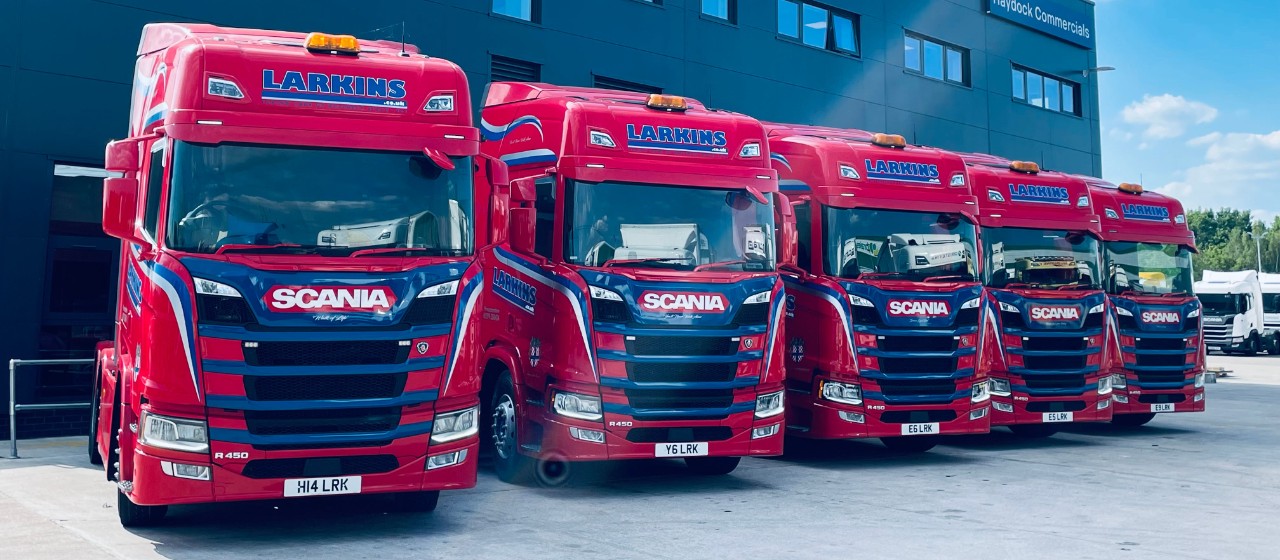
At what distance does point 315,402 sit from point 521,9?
37.5 feet

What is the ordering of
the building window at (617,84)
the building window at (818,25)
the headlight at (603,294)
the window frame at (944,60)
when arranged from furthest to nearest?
the window frame at (944,60), the building window at (818,25), the building window at (617,84), the headlight at (603,294)

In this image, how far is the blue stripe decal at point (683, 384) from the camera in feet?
30.5

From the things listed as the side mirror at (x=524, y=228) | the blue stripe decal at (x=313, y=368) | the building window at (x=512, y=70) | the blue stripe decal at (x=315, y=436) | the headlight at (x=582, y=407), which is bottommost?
the blue stripe decal at (x=315, y=436)

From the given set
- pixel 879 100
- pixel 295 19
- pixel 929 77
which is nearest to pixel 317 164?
pixel 295 19

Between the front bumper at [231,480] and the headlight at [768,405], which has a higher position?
the headlight at [768,405]

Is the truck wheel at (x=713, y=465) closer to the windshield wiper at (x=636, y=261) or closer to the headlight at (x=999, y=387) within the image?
the windshield wiper at (x=636, y=261)

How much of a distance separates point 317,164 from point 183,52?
3.71ft

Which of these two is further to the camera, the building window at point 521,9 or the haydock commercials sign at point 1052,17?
the haydock commercials sign at point 1052,17

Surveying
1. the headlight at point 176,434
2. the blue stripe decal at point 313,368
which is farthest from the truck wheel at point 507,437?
the headlight at point 176,434

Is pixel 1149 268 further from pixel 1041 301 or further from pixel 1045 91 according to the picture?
pixel 1045 91

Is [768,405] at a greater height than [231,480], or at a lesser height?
greater

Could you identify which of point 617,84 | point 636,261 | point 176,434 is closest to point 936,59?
point 617,84

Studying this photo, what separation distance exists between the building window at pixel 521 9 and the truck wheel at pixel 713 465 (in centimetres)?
874

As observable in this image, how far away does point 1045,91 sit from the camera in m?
30.1
